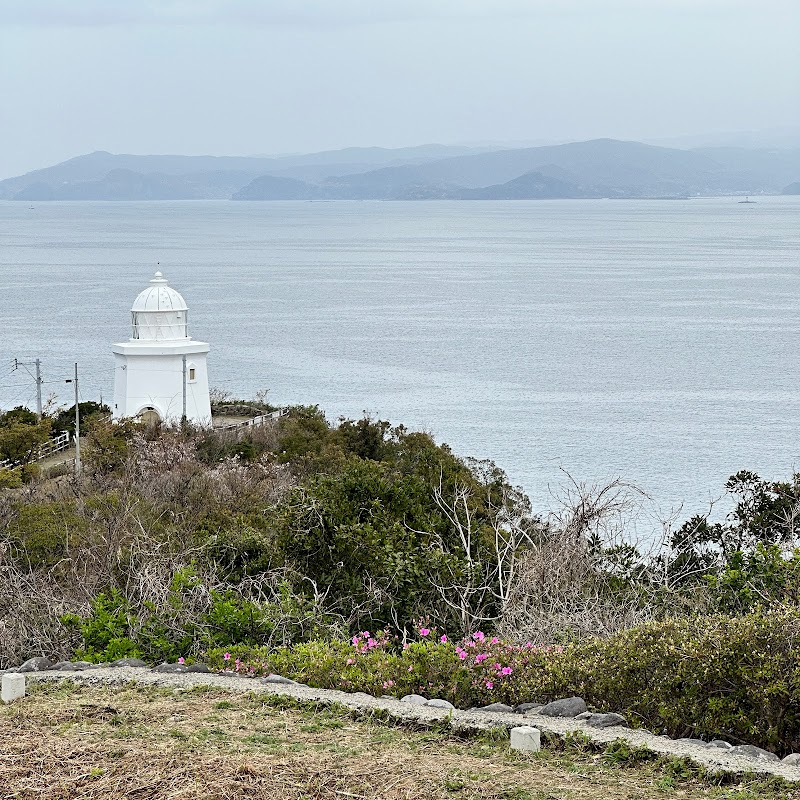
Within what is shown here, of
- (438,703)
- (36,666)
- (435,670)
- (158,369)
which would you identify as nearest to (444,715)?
(438,703)

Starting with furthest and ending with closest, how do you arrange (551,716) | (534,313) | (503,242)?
(503,242), (534,313), (551,716)

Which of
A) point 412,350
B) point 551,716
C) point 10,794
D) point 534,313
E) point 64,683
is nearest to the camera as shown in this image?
point 10,794

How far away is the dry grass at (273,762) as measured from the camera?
6.09m

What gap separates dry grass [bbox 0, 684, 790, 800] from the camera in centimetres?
609

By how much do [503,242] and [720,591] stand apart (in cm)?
15856

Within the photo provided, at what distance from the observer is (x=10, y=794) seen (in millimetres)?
6020

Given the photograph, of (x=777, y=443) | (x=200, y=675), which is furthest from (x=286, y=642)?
(x=777, y=443)

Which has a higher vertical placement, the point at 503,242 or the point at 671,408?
the point at 503,242

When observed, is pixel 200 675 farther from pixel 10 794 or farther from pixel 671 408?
pixel 671 408

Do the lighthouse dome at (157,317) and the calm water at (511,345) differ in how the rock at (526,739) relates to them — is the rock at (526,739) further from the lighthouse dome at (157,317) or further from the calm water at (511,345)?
the lighthouse dome at (157,317)

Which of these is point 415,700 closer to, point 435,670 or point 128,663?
point 435,670

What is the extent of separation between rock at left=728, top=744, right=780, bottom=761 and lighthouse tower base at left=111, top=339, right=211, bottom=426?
27115mm

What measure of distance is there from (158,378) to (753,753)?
2785cm

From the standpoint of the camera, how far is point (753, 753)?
21.7 ft
